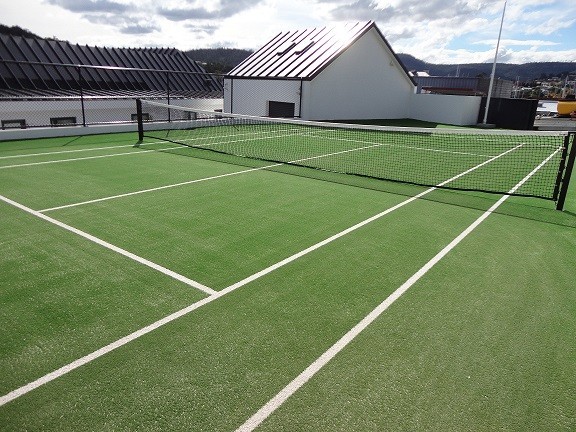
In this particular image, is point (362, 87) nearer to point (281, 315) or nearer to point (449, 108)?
point (449, 108)

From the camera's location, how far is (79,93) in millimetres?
28297

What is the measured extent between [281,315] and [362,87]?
31587 mm

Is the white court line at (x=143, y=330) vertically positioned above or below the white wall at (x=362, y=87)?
below

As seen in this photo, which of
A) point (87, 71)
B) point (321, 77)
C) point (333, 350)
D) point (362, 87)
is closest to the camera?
point (333, 350)

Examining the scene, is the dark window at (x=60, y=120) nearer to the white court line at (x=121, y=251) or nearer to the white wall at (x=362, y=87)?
the white wall at (x=362, y=87)

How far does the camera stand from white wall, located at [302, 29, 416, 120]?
3016cm

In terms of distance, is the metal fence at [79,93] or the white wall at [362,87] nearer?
the metal fence at [79,93]

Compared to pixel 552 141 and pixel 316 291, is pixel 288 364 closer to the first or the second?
pixel 316 291

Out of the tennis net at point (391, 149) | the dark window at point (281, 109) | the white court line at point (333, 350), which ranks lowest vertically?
the white court line at point (333, 350)

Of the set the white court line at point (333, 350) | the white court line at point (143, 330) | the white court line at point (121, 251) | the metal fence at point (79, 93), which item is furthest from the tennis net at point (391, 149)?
the white court line at point (121, 251)

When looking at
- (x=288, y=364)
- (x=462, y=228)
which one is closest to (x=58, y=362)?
(x=288, y=364)

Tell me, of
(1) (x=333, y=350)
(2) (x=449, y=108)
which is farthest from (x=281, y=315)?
(2) (x=449, y=108)

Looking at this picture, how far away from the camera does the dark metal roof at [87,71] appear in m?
27.3

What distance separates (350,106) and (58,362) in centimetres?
3174
